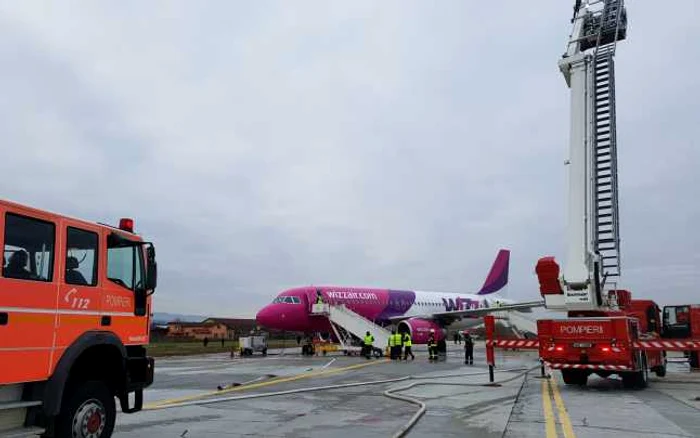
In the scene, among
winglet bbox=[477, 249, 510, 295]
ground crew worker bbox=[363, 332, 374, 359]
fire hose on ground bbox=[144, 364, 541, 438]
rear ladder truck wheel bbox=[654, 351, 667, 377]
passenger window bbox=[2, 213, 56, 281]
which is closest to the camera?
passenger window bbox=[2, 213, 56, 281]

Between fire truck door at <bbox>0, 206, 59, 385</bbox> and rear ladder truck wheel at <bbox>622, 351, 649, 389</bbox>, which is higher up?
fire truck door at <bbox>0, 206, 59, 385</bbox>

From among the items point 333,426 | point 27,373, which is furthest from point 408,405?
point 27,373

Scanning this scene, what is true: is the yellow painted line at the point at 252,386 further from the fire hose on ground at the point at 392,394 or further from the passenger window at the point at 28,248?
the passenger window at the point at 28,248

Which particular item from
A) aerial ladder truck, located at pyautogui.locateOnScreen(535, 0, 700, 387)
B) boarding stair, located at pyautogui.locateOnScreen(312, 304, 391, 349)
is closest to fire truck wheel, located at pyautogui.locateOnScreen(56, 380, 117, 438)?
aerial ladder truck, located at pyautogui.locateOnScreen(535, 0, 700, 387)

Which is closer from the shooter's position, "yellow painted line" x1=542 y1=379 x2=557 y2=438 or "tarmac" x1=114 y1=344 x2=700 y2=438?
"yellow painted line" x1=542 y1=379 x2=557 y2=438

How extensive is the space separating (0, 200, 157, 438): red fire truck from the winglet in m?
47.7

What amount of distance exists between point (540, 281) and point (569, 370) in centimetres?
261

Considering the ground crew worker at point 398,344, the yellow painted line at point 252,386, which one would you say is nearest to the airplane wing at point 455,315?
the ground crew worker at point 398,344

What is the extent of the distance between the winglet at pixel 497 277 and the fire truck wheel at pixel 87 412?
158 feet

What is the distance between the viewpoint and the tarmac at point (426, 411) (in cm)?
848

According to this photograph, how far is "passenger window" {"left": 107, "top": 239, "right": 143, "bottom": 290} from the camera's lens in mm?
7016

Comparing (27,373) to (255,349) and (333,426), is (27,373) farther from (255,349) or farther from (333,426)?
(255,349)

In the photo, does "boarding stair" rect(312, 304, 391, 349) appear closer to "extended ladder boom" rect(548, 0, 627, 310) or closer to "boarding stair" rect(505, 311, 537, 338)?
"boarding stair" rect(505, 311, 537, 338)

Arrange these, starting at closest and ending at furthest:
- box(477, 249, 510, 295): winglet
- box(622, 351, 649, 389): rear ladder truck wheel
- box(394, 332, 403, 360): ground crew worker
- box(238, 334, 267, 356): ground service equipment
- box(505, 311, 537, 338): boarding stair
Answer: box(622, 351, 649, 389): rear ladder truck wheel < box(394, 332, 403, 360): ground crew worker < box(238, 334, 267, 356): ground service equipment < box(505, 311, 537, 338): boarding stair < box(477, 249, 510, 295): winglet
